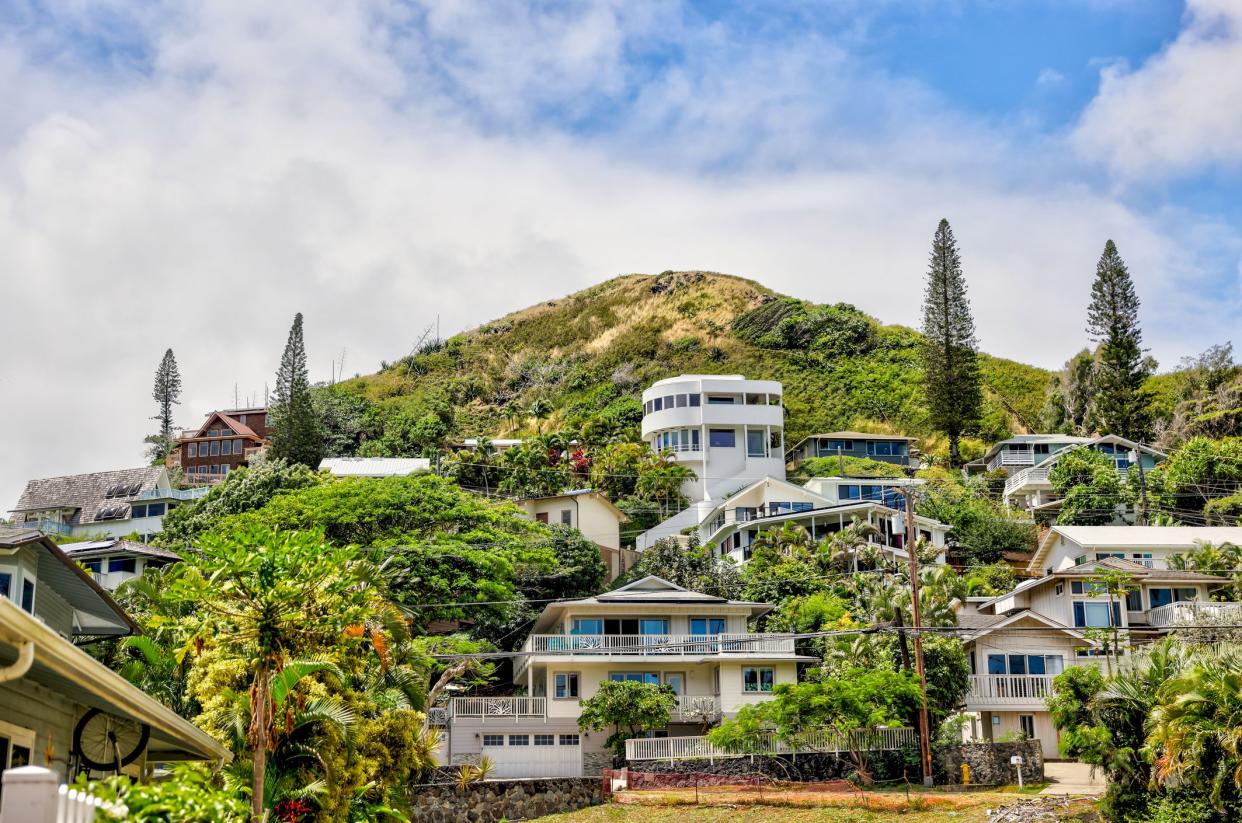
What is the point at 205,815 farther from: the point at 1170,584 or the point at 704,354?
the point at 704,354

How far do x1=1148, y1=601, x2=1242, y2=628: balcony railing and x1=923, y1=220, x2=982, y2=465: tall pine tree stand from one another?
1570 inches

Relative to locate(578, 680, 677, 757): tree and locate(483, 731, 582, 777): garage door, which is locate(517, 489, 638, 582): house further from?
locate(578, 680, 677, 757): tree

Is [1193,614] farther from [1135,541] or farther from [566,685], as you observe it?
[566,685]

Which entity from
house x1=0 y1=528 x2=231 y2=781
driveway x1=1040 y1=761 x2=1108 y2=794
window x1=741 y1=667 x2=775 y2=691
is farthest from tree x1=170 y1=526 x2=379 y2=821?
window x1=741 y1=667 x2=775 y2=691

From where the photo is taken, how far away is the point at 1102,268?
89.2 m

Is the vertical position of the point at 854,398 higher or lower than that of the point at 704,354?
lower

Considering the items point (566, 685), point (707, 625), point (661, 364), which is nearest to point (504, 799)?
point (566, 685)

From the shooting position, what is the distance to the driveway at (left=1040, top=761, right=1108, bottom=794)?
3759 cm

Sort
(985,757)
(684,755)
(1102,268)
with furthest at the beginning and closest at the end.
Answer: (1102,268) → (684,755) → (985,757)

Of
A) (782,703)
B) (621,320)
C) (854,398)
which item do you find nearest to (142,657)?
(782,703)

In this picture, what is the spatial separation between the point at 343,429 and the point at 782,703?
2930 inches

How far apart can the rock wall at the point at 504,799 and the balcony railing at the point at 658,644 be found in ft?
24.5

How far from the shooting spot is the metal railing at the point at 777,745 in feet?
139

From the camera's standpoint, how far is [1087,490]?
7231cm
